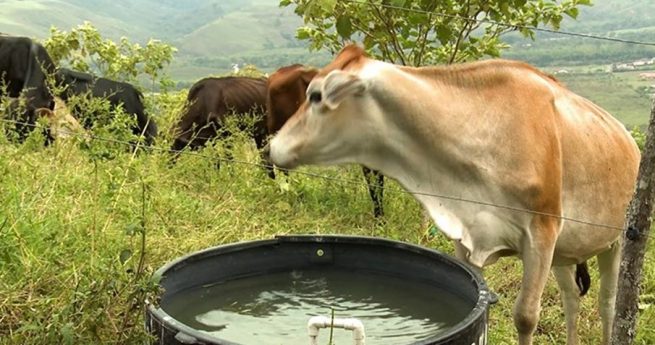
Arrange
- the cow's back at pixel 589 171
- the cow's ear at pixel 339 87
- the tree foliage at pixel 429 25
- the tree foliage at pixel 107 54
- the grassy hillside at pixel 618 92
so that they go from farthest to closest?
the grassy hillside at pixel 618 92 → the tree foliage at pixel 107 54 → the tree foliage at pixel 429 25 → the cow's back at pixel 589 171 → the cow's ear at pixel 339 87

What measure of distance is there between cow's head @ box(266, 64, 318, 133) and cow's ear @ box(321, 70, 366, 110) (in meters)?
3.92

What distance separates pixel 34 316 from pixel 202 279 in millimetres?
720

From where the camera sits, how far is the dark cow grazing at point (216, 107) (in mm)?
8344

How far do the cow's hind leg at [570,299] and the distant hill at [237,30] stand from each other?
108 inches

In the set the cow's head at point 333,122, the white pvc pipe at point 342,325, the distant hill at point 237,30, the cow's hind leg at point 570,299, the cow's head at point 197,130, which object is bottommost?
the distant hill at point 237,30

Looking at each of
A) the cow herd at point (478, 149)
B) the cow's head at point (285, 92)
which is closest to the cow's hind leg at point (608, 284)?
the cow herd at point (478, 149)

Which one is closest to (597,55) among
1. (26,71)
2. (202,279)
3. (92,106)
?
(26,71)

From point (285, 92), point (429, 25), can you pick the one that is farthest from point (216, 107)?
point (429, 25)

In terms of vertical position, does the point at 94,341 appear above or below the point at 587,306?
above

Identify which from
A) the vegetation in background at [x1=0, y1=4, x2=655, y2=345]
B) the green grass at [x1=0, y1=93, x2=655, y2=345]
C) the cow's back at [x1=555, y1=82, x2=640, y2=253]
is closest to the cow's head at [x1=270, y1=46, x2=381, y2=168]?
the vegetation in background at [x1=0, y1=4, x2=655, y2=345]

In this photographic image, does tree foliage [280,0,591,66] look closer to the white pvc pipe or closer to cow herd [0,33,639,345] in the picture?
cow herd [0,33,639,345]

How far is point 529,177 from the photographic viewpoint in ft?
11.1

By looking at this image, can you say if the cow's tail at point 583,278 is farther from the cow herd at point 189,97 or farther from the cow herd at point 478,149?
the cow herd at point 189,97

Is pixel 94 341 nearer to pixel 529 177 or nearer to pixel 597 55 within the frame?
pixel 529 177
